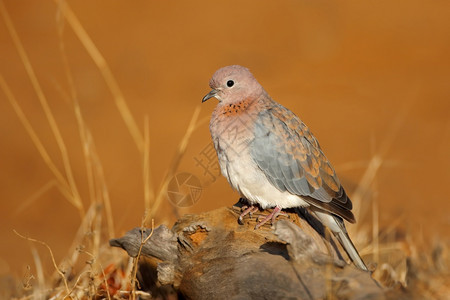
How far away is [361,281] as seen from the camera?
2803mm

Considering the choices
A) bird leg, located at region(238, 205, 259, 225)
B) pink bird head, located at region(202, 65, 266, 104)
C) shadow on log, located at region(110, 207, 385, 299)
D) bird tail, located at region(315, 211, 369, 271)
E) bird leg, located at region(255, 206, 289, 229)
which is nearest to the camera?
shadow on log, located at region(110, 207, 385, 299)

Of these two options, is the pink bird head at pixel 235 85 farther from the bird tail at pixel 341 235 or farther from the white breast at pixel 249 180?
the bird tail at pixel 341 235

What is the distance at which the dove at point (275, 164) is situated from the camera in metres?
4.29

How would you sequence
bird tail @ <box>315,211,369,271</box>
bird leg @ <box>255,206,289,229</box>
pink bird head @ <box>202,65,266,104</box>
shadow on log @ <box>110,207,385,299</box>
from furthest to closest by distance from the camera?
pink bird head @ <box>202,65,266,104</box> → bird tail @ <box>315,211,369,271</box> → bird leg @ <box>255,206,289,229</box> → shadow on log @ <box>110,207,385,299</box>

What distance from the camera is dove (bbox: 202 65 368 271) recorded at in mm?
4293

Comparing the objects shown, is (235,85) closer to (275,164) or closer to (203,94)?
(275,164)

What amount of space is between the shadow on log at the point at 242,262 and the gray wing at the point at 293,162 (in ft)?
1.11

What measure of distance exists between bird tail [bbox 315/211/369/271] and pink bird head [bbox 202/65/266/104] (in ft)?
2.98

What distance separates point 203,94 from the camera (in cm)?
987

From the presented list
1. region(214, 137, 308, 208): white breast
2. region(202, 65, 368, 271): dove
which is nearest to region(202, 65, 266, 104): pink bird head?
region(202, 65, 368, 271): dove

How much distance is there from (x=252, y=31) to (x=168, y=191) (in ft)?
24.5

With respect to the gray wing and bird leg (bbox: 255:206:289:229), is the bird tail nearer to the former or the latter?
the gray wing

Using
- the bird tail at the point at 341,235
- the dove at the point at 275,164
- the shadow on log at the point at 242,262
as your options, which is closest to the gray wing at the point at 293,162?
the dove at the point at 275,164

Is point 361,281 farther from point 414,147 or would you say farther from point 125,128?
point 125,128
